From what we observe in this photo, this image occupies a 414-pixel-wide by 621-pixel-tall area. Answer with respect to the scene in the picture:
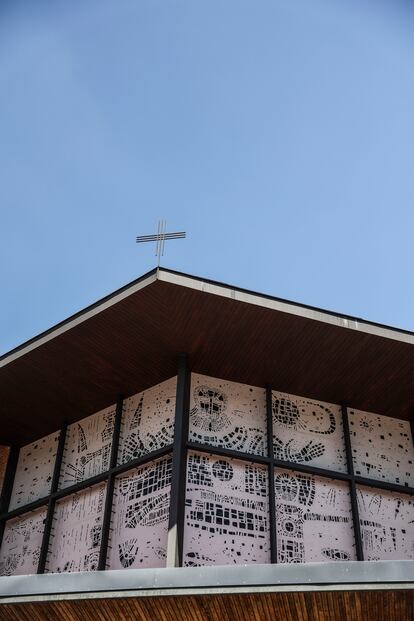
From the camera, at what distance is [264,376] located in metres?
11.9

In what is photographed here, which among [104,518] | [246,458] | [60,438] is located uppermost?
[60,438]

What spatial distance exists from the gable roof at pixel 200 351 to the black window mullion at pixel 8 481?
42.2 inches

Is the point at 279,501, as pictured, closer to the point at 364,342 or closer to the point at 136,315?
the point at 364,342

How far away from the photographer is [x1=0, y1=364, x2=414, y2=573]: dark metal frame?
10.5m

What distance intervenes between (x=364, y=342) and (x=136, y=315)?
331 centimetres

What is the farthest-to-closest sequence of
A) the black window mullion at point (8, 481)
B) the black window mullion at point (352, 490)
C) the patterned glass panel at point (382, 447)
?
the black window mullion at point (8, 481), the patterned glass panel at point (382, 447), the black window mullion at point (352, 490)

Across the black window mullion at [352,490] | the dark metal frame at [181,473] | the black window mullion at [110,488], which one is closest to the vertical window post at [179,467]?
the dark metal frame at [181,473]

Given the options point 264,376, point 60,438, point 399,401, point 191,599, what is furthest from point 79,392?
point 191,599

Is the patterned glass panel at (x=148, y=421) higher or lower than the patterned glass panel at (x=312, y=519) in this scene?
higher

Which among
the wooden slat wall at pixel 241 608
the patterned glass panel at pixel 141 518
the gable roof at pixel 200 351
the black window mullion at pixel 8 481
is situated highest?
the gable roof at pixel 200 351

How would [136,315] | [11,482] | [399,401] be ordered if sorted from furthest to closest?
[11,482] < [399,401] < [136,315]

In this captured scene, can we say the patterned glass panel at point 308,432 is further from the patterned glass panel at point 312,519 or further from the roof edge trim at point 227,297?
the roof edge trim at point 227,297

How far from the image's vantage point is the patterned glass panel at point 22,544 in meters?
11.9

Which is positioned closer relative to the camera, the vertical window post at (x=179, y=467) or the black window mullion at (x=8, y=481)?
the vertical window post at (x=179, y=467)
